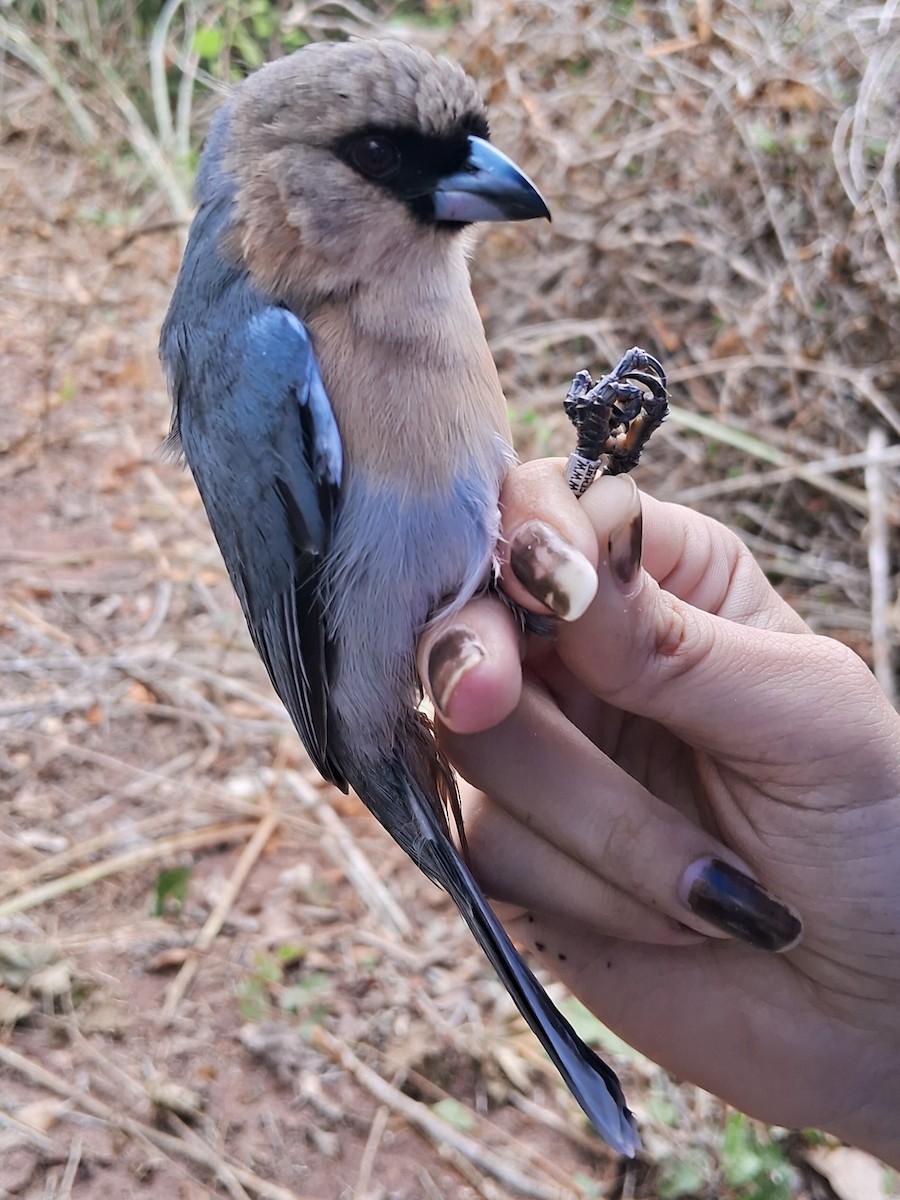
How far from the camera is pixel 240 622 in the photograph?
13.7ft

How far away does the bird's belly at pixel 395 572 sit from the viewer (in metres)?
1.70

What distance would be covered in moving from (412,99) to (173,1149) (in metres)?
2.45

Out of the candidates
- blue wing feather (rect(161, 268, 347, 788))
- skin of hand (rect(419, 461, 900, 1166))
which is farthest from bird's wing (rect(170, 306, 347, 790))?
skin of hand (rect(419, 461, 900, 1166))

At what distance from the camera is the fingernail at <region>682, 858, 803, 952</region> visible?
1.66 m

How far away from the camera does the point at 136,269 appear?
686 centimetres

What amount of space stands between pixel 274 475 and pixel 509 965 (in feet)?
3.29

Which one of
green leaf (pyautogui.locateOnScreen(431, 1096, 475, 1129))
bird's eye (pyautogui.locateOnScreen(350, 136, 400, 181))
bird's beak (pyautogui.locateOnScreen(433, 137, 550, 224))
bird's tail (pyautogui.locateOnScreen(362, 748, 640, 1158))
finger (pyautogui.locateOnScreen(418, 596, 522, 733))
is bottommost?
green leaf (pyautogui.locateOnScreen(431, 1096, 475, 1129))

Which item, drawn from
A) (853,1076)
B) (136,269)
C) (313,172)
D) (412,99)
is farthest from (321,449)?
(136,269)

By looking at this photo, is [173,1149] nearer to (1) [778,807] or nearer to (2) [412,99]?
(1) [778,807]

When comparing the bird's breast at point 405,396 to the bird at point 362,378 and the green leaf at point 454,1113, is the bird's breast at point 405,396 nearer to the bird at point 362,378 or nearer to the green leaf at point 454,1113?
the bird at point 362,378

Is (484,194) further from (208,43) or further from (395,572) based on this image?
(208,43)

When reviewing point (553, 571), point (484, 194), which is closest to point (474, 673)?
point (553, 571)

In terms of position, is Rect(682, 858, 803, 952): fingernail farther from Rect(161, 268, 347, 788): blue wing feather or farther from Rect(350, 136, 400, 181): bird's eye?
Rect(350, 136, 400, 181): bird's eye

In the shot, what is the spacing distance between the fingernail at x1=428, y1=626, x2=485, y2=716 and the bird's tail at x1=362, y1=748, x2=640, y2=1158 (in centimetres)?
43
